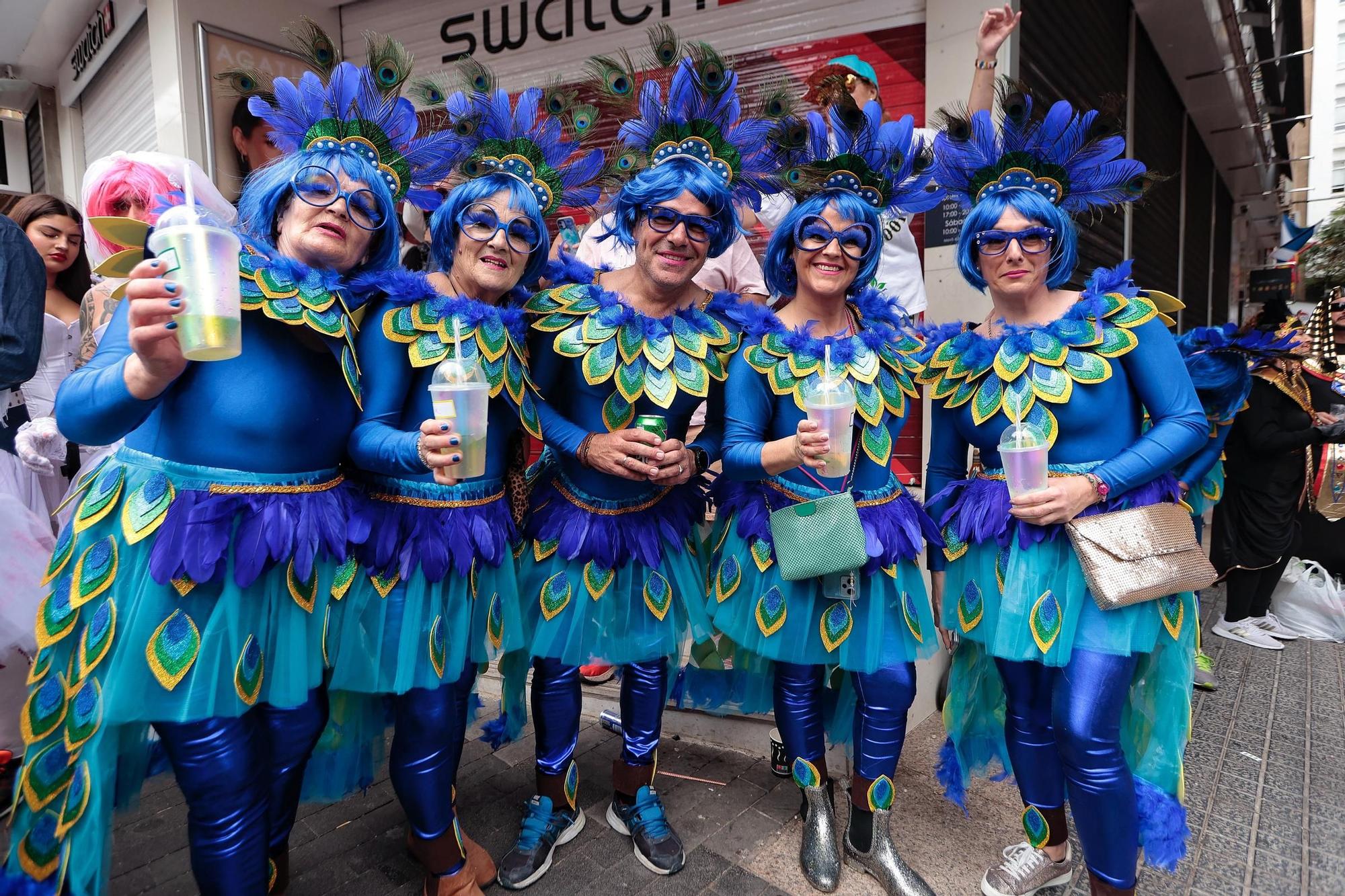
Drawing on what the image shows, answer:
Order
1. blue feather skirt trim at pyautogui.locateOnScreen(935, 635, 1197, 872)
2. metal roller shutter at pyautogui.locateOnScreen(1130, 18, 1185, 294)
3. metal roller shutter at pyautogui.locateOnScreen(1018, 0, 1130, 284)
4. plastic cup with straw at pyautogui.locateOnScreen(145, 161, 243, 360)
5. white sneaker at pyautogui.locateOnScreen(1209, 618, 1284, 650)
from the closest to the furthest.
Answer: plastic cup with straw at pyautogui.locateOnScreen(145, 161, 243, 360) < blue feather skirt trim at pyautogui.locateOnScreen(935, 635, 1197, 872) < metal roller shutter at pyautogui.locateOnScreen(1018, 0, 1130, 284) < white sneaker at pyautogui.locateOnScreen(1209, 618, 1284, 650) < metal roller shutter at pyautogui.locateOnScreen(1130, 18, 1185, 294)

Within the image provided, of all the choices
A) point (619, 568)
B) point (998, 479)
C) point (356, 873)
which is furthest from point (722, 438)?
point (356, 873)

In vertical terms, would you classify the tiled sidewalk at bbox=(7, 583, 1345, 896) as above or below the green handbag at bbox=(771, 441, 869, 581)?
below

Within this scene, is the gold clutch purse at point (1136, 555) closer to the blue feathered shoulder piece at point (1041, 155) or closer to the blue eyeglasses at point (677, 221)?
the blue feathered shoulder piece at point (1041, 155)

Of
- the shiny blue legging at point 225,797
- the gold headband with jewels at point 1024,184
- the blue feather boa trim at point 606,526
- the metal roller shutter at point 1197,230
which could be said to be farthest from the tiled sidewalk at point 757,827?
the metal roller shutter at point 1197,230

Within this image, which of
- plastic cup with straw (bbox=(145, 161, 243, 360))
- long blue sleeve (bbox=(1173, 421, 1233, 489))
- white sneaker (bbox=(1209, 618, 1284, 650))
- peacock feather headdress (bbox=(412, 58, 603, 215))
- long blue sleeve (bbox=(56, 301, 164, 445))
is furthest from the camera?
white sneaker (bbox=(1209, 618, 1284, 650))

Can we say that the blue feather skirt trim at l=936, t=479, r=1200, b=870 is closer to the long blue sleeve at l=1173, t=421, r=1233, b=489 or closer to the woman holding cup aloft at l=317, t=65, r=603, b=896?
the long blue sleeve at l=1173, t=421, r=1233, b=489

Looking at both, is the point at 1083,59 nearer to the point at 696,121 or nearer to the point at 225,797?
the point at 696,121

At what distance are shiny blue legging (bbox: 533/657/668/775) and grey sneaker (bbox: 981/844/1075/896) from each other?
3.84 ft

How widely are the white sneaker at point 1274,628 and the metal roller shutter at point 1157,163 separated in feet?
10.2

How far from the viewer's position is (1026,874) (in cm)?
235

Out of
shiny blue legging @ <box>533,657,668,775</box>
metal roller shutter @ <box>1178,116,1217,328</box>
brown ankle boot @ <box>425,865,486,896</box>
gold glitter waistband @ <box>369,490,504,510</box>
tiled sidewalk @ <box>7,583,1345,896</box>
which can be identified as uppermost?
metal roller shutter @ <box>1178,116,1217,328</box>

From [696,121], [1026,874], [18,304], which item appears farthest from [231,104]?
[1026,874]

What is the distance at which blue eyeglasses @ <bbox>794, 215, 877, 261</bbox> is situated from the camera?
92.5 inches

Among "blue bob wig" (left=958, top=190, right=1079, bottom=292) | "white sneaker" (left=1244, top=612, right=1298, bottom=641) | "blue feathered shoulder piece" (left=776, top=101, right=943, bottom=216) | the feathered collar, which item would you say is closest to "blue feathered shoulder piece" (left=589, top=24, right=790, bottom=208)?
"blue feathered shoulder piece" (left=776, top=101, right=943, bottom=216)
